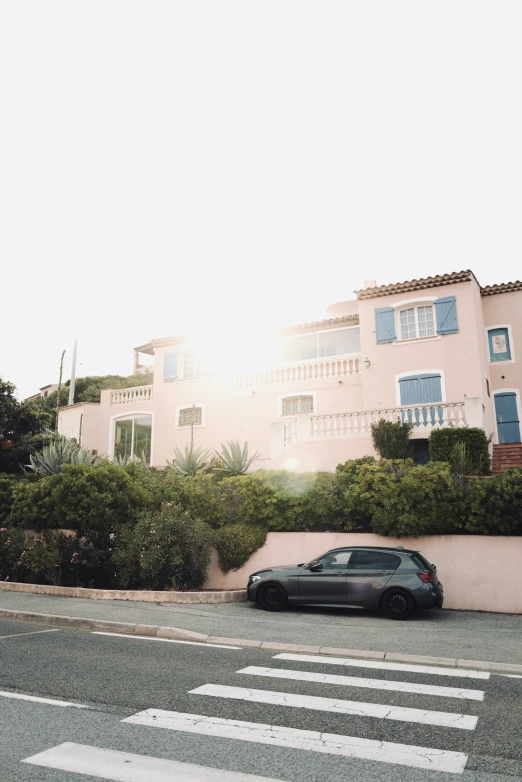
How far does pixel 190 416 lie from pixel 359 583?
1594 centimetres

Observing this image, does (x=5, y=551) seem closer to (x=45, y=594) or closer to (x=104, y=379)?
(x=45, y=594)

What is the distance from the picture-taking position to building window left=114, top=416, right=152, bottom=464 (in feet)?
88.9

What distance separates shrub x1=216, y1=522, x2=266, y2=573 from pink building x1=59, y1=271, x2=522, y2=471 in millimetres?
3383

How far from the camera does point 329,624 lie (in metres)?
10.4

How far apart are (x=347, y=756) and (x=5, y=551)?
1313cm

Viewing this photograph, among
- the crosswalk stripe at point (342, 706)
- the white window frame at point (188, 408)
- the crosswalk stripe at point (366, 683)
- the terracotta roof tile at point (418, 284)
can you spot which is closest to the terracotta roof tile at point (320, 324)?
the terracotta roof tile at point (418, 284)

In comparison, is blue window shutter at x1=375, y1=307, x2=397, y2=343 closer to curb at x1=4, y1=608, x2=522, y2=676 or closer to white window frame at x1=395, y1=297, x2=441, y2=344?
white window frame at x1=395, y1=297, x2=441, y2=344

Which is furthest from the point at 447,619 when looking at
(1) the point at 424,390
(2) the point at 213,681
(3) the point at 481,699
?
(1) the point at 424,390

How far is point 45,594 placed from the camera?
1331 cm

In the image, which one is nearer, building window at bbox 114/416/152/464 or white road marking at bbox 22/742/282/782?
white road marking at bbox 22/742/282/782

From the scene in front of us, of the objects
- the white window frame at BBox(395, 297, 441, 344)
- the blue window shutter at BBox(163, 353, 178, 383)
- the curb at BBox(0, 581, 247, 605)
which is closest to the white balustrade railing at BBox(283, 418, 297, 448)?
the white window frame at BBox(395, 297, 441, 344)

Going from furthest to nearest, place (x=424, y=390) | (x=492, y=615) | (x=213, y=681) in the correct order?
(x=424, y=390) < (x=492, y=615) < (x=213, y=681)

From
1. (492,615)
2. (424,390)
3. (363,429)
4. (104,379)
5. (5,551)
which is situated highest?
(104,379)

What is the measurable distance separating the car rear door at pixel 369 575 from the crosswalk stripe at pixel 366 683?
4720 millimetres
